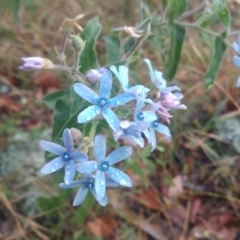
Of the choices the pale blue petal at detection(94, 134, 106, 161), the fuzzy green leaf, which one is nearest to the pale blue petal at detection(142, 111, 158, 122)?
the pale blue petal at detection(94, 134, 106, 161)

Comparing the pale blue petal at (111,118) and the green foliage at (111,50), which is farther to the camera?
the green foliage at (111,50)

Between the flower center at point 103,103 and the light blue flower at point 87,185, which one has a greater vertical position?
the flower center at point 103,103

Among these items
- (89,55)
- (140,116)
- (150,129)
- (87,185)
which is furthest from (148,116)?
(89,55)

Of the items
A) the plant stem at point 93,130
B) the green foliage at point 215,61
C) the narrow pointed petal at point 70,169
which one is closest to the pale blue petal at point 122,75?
the plant stem at point 93,130

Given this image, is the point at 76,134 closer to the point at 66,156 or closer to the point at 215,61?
the point at 66,156

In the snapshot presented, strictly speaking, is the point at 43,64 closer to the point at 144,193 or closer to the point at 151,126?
the point at 151,126

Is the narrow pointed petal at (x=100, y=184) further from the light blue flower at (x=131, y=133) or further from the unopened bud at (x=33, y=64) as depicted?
the unopened bud at (x=33, y=64)

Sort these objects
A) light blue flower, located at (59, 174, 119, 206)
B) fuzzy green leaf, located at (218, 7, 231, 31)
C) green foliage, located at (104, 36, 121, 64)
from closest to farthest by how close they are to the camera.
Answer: light blue flower, located at (59, 174, 119, 206)
fuzzy green leaf, located at (218, 7, 231, 31)
green foliage, located at (104, 36, 121, 64)

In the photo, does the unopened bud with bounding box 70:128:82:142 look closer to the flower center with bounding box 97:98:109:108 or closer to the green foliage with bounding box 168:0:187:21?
the flower center with bounding box 97:98:109:108
